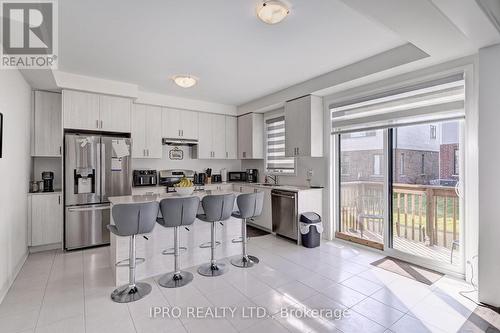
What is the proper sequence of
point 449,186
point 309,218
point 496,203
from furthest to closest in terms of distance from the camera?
point 309,218 → point 449,186 → point 496,203

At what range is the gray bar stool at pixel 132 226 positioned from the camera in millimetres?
2479

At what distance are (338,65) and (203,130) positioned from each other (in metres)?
3.23

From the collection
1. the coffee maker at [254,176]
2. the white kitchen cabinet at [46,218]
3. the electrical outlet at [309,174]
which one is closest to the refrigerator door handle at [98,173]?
the white kitchen cabinet at [46,218]

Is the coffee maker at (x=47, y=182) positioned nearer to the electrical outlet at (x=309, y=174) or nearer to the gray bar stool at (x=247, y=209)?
the gray bar stool at (x=247, y=209)

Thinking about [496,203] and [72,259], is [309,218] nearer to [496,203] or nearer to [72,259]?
[496,203]

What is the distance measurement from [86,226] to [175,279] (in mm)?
2201

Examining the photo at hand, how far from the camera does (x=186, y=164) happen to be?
5.83m

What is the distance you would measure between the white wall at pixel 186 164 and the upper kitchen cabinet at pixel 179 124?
14.7 inches

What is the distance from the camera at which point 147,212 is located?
2.60 metres

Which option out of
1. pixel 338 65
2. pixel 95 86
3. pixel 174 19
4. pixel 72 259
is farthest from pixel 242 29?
pixel 72 259

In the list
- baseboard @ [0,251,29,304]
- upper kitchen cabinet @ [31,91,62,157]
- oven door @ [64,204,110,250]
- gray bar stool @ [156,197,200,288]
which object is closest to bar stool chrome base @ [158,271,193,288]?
gray bar stool @ [156,197,200,288]

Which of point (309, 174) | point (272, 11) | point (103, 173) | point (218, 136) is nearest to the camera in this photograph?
point (272, 11)

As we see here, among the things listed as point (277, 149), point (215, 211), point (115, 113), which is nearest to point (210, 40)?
point (215, 211)

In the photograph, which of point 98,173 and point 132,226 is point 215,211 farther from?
point 98,173
